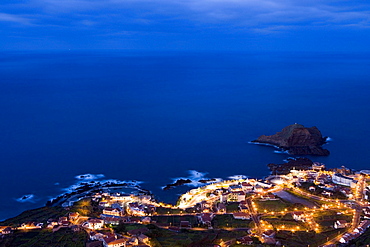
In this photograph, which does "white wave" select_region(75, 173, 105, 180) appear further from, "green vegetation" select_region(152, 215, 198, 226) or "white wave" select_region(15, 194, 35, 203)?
"green vegetation" select_region(152, 215, 198, 226)

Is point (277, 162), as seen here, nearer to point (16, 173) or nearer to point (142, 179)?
point (142, 179)

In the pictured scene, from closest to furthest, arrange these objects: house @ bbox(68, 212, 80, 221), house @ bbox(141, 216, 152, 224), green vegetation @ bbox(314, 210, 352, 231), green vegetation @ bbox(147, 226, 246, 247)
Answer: green vegetation @ bbox(147, 226, 246, 247), green vegetation @ bbox(314, 210, 352, 231), house @ bbox(141, 216, 152, 224), house @ bbox(68, 212, 80, 221)

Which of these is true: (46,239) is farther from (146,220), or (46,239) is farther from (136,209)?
(136,209)

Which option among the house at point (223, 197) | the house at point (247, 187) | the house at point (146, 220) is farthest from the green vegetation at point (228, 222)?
the house at point (247, 187)

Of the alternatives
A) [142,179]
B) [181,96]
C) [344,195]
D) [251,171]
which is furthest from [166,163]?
[181,96]

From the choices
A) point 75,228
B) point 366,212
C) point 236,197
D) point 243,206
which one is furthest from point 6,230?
point 366,212

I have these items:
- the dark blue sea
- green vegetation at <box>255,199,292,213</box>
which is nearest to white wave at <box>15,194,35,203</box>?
the dark blue sea

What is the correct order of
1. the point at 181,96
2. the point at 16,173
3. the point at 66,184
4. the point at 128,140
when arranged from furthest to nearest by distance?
the point at 181,96
the point at 128,140
the point at 16,173
the point at 66,184
